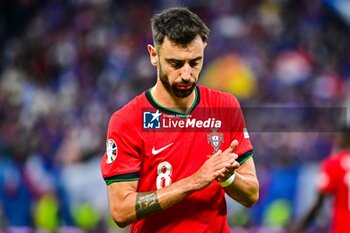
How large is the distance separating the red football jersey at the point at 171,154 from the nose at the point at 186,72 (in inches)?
10.7

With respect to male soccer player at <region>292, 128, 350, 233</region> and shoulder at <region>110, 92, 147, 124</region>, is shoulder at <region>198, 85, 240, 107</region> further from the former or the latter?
male soccer player at <region>292, 128, 350, 233</region>

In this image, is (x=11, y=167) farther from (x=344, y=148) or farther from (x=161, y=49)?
(x=161, y=49)

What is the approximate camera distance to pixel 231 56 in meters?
13.6

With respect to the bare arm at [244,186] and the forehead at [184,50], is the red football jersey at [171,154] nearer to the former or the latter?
the bare arm at [244,186]

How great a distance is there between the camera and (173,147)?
4.81 metres

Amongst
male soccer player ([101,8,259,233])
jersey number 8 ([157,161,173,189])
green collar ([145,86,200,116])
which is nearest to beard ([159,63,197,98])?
male soccer player ([101,8,259,233])

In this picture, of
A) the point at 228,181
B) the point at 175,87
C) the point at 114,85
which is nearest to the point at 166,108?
the point at 175,87

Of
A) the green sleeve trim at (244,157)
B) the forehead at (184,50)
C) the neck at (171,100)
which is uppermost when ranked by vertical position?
the forehead at (184,50)

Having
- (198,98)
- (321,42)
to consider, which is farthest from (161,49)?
(321,42)

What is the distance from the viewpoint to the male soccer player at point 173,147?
471 cm

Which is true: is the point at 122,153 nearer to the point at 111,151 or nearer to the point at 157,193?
the point at 111,151

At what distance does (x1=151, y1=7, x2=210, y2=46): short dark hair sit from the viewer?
473cm

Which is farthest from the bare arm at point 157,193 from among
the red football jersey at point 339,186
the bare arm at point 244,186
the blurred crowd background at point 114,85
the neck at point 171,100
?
the blurred crowd background at point 114,85

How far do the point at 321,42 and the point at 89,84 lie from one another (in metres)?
3.62
